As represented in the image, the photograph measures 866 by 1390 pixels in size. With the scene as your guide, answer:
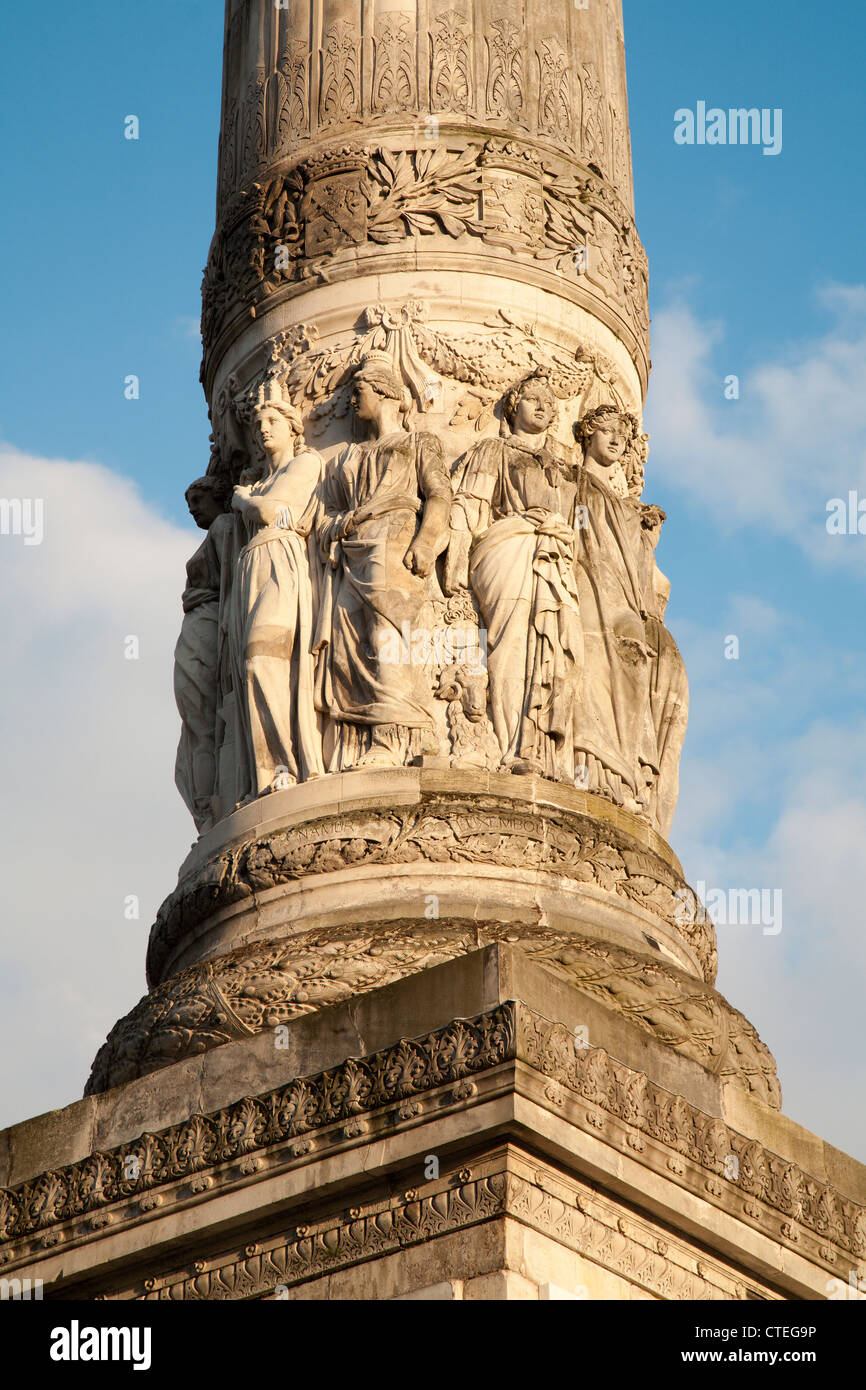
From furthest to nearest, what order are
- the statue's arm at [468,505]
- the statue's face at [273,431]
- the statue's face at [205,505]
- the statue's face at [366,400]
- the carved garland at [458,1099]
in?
1. the statue's face at [205,505]
2. the statue's face at [273,431]
3. the statue's face at [366,400]
4. the statue's arm at [468,505]
5. the carved garland at [458,1099]

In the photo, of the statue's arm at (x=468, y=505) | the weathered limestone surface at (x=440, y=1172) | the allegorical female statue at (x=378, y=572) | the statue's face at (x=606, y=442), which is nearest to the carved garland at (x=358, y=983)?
the weathered limestone surface at (x=440, y=1172)

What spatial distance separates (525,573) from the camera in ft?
57.7

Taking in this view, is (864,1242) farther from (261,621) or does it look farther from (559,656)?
(261,621)

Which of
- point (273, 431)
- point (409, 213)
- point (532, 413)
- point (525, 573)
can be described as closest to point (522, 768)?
point (525, 573)

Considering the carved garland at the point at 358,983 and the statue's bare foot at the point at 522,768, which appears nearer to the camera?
the carved garland at the point at 358,983

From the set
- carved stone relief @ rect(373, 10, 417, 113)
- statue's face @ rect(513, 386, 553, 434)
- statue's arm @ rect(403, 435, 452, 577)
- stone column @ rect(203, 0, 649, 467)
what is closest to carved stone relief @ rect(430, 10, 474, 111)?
stone column @ rect(203, 0, 649, 467)

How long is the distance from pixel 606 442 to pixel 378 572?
8.48ft

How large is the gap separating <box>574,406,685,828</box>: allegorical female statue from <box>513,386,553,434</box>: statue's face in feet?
1.73

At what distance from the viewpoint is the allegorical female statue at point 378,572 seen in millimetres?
16953

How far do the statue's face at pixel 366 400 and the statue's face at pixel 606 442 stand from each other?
189cm

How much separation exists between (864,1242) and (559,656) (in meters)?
4.76

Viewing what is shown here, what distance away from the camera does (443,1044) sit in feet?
44.8

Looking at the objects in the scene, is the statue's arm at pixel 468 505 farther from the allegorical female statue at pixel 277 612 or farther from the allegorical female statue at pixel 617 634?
the allegorical female statue at pixel 277 612
